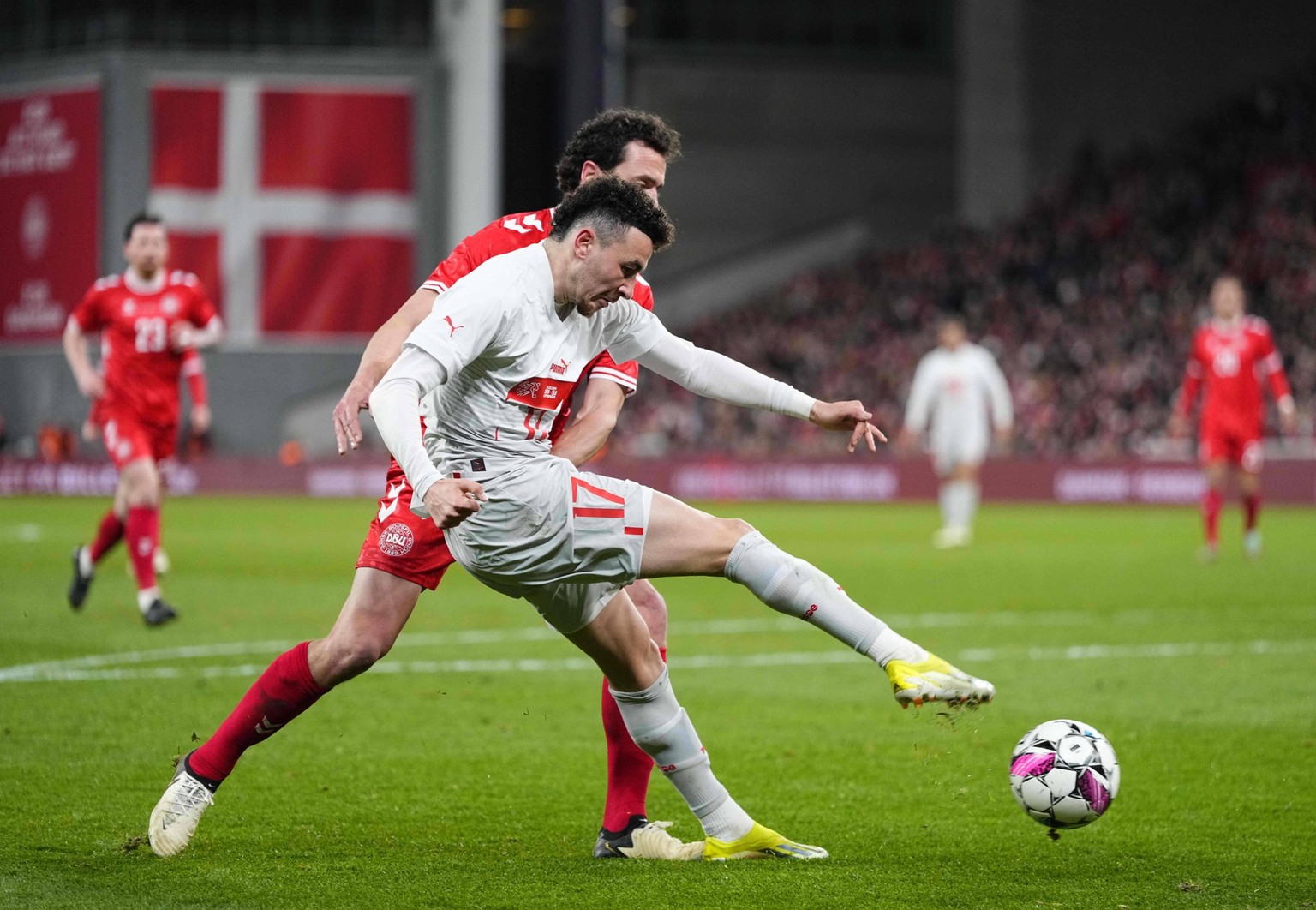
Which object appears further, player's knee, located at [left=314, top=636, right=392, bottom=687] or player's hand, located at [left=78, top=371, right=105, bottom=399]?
player's hand, located at [left=78, top=371, right=105, bottom=399]

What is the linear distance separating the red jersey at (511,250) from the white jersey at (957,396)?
45.8ft

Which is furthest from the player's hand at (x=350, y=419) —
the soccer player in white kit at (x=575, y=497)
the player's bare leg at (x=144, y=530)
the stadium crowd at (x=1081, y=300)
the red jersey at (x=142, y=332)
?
the stadium crowd at (x=1081, y=300)

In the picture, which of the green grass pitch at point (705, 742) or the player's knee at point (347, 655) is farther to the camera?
the player's knee at point (347, 655)

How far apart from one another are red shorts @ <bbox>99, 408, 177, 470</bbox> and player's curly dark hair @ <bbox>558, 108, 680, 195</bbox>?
6182 mm

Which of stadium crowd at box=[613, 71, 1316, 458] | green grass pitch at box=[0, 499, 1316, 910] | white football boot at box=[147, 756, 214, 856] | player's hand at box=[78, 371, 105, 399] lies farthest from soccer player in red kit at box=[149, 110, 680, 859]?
stadium crowd at box=[613, 71, 1316, 458]

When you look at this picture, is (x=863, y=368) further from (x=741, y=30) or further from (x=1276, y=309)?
(x=741, y=30)

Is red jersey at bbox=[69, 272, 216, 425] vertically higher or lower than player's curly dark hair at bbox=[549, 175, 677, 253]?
higher

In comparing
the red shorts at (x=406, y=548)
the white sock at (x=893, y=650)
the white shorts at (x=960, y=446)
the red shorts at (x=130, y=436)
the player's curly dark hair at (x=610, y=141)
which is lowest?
the white sock at (x=893, y=650)

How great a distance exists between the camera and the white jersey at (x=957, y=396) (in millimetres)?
19266

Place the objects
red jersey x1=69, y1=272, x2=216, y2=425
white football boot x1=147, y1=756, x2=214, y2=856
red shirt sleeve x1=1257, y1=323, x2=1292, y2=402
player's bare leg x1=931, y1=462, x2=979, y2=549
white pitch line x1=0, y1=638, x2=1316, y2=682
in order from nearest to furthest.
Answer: white football boot x1=147, y1=756, x2=214, y2=856 < white pitch line x1=0, y1=638, x2=1316, y2=682 < red jersey x1=69, y1=272, x2=216, y2=425 < red shirt sleeve x1=1257, y1=323, x2=1292, y2=402 < player's bare leg x1=931, y1=462, x2=979, y2=549

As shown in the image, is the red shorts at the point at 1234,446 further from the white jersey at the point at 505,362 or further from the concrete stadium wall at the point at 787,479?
the white jersey at the point at 505,362

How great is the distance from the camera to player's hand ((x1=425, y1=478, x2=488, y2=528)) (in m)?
4.07

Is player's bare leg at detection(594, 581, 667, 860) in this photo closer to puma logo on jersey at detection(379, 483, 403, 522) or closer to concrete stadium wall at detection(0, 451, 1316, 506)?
puma logo on jersey at detection(379, 483, 403, 522)

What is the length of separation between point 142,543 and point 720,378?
6.32m
